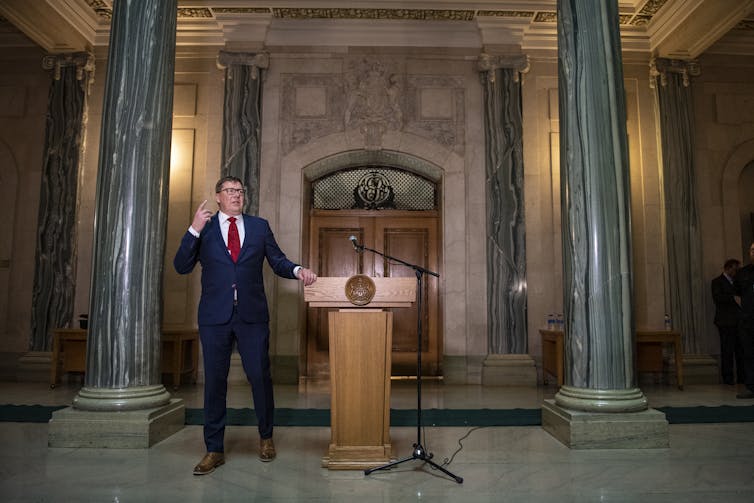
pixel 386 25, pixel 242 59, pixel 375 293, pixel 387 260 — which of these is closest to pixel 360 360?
pixel 375 293

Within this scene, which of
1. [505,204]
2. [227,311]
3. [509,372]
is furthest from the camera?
[505,204]

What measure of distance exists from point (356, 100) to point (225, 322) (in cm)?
492

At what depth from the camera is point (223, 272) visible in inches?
132

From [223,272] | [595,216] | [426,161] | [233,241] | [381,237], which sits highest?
[426,161]

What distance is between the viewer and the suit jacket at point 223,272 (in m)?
3.33

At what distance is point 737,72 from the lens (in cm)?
799

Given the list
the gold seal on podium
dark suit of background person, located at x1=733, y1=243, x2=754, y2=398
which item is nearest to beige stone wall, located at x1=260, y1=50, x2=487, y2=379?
dark suit of background person, located at x1=733, y1=243, x2=754, y2=398

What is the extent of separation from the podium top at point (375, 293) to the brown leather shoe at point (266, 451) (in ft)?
3.03

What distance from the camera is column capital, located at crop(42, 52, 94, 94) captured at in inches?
300

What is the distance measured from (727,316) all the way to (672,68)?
337cm

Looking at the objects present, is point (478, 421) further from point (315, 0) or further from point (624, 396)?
point (315, 0)

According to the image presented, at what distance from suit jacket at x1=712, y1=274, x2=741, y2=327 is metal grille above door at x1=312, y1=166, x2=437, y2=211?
3710 mm

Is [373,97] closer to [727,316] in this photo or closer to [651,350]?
[651,350]

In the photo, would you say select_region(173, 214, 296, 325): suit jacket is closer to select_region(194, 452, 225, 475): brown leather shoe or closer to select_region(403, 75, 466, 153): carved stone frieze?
select_region(194, 452, 225, 475): brown leather shoe
